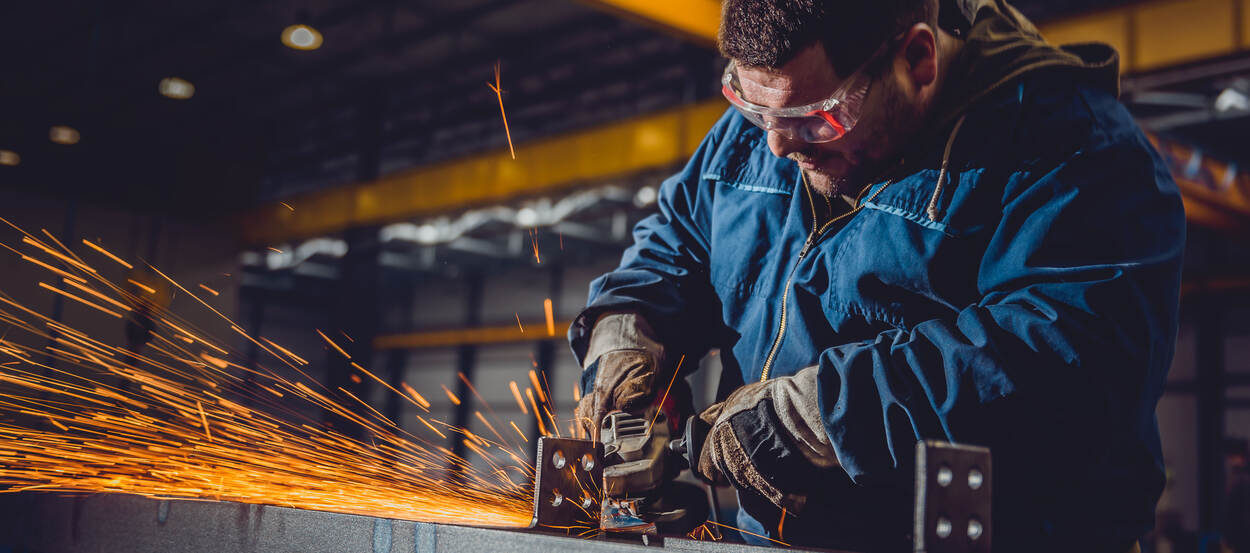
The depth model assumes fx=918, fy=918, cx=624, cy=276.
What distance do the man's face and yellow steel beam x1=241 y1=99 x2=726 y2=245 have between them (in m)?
3.65

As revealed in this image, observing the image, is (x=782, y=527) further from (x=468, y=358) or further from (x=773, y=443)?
(x=468, y=358)

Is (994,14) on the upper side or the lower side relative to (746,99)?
upper

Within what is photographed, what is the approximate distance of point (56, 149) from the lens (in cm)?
391

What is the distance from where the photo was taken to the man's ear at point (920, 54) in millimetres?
1357

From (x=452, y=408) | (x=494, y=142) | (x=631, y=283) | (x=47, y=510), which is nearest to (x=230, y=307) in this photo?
(x=47, y=510)

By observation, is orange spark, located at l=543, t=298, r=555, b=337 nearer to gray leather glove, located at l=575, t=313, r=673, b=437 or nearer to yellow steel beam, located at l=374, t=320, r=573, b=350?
yellow steel beam, located at l=374, t=320, r=573, b=350

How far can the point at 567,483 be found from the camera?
1380mm

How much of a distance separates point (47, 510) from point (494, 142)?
9.72 metres

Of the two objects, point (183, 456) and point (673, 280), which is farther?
point (183, 456)

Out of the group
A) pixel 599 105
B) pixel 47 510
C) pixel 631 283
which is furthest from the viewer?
pixel 599 105

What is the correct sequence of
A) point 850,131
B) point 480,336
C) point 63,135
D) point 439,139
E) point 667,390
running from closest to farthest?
point 850,131 → point 667,390 → point 63,135 → point 439,139 → point 480,336

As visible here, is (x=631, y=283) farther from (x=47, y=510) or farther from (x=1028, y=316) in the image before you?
(x=47, y=510)

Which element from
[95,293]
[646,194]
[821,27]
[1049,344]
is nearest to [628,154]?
[646,194]

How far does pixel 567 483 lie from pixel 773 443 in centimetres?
32
